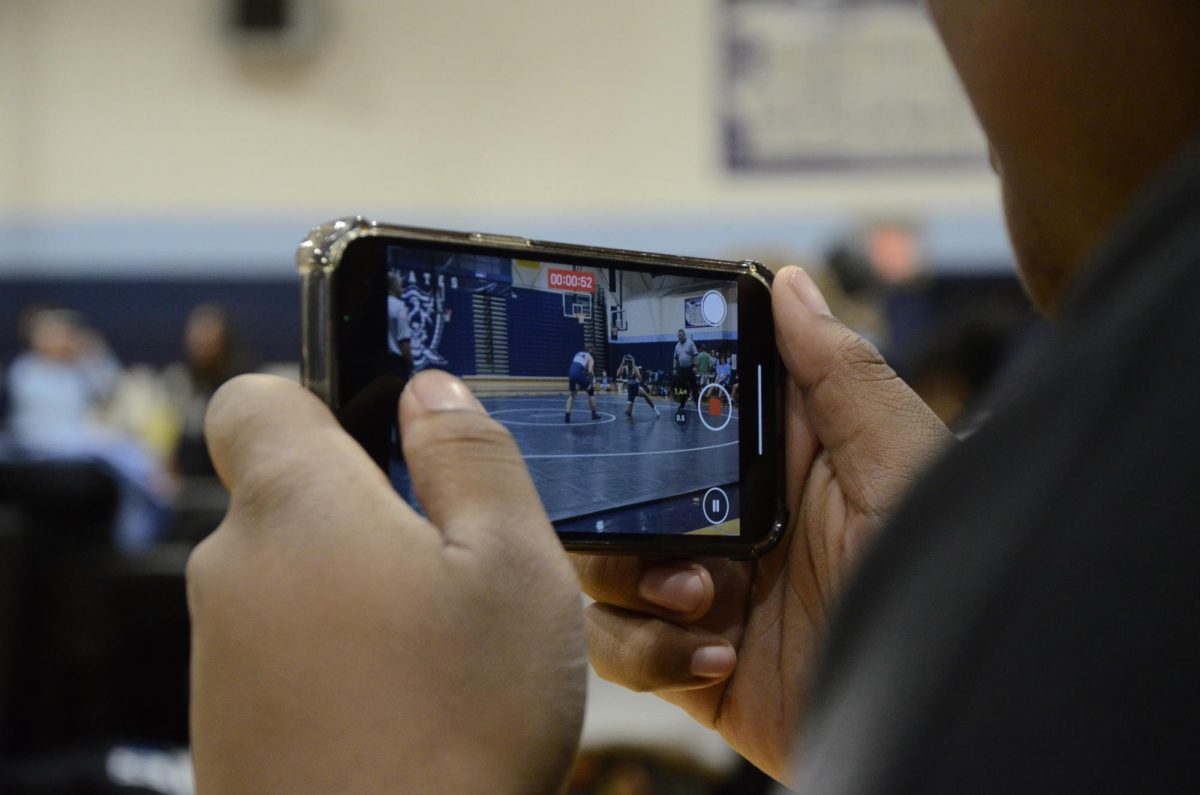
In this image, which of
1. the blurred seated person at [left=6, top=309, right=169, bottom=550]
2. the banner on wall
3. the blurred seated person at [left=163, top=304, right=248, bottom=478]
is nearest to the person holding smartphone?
the blurred seated person at [left=163, top=304, right=248, bottom=478]

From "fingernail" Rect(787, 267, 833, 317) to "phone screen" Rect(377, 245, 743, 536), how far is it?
4cm

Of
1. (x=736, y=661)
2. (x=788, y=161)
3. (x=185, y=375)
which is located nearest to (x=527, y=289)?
(x=736, y=661)

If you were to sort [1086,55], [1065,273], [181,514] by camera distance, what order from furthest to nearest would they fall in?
1. [181,514]
2. [1065,273]
3. [1086,55]

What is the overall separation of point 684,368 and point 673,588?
0.53 ft

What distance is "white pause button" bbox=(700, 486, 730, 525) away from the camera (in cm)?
82

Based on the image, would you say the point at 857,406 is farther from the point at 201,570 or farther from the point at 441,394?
the point at 201,570

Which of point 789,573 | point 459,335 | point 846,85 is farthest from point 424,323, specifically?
point 846,85

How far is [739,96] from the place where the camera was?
5.96m

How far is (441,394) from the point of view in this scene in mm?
555

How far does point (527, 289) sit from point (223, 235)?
594 cm

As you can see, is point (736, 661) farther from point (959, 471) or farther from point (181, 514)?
point (181, 514)

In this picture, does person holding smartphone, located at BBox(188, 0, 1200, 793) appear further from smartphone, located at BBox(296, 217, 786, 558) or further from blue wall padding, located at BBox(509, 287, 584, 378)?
blue wall padding, located at BBox(509, 287, 584, 378)

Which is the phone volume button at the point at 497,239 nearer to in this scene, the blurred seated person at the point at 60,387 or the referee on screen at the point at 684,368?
the referee on screen at the point at 684,368

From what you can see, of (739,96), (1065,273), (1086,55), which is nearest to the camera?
(1086,55)
